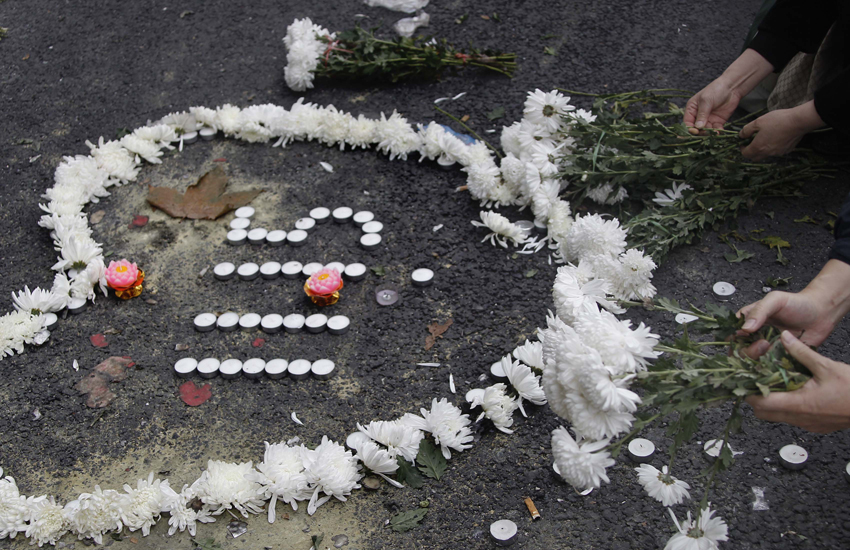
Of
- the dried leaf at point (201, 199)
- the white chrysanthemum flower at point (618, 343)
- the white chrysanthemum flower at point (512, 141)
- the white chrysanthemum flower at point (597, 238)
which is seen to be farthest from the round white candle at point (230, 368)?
the white chrysanthemum flower at point (512, 141)

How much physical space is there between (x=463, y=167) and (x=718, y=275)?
1.56 meters

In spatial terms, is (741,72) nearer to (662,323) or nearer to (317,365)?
(662,323)

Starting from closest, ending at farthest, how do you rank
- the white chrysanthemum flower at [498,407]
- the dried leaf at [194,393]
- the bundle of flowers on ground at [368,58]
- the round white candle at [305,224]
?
the white chrysanthemum flower at [498,407], the dried leaf at [194,393], the round white candle at [305,224], the bundle of flowers on ground at [368,58]

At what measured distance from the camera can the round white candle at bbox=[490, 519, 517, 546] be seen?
2242 millimetres

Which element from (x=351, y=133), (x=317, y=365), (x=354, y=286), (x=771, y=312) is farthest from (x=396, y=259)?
(x=771, y=312)

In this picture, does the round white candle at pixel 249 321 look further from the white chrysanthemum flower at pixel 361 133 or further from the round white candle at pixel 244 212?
the white chrysanthemum flower at pixel 361 133

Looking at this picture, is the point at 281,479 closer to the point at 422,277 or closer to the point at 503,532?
the point at 503,532

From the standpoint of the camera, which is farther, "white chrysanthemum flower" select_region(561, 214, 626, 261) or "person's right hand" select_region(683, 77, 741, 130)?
"person's right hand" select_region(683, 77, 741, 130)

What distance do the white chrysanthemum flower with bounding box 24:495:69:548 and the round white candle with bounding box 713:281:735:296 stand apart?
285 cm

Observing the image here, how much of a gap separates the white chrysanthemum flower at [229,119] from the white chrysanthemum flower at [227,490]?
2543 millimetres

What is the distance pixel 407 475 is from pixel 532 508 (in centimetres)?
46

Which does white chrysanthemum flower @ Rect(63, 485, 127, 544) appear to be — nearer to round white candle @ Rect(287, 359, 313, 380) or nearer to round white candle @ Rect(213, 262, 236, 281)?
round white candle @ Rect(287, 359, 313, 380)

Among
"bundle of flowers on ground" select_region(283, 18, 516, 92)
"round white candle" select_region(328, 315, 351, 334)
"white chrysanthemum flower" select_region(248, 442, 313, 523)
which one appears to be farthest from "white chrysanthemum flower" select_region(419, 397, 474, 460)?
"bundle of flowers on ground" select_region(283, 18, 516, 92)

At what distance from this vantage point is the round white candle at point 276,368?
2.91 m
